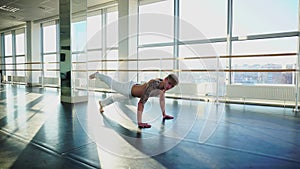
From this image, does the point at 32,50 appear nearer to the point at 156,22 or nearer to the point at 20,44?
the point at 20,44

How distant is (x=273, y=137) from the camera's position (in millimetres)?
2236

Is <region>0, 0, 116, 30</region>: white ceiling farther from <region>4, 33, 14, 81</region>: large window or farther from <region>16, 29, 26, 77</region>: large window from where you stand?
<region>4, 33, 14, 81</region>: large window

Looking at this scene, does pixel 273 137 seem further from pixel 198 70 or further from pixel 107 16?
pixel 107 16

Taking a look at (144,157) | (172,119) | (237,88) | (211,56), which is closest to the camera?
(144,157)

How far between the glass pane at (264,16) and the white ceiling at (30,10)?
4.02 m

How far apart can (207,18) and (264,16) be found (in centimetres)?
132

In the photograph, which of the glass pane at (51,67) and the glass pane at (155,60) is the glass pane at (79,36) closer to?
the glass pane at (155,60)

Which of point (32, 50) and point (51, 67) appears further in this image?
point (32, 50)

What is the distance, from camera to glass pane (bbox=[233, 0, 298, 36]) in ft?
15.0

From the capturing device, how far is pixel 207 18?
5.62 metres

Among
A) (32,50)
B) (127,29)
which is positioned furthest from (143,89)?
(32,50)

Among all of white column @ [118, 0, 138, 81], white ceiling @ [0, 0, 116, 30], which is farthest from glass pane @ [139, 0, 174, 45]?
white ceiling @ [0, 0, 116, 30]

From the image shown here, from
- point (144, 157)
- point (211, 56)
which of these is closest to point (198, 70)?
point (211, 56)

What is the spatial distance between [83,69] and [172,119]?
261 centimetres
